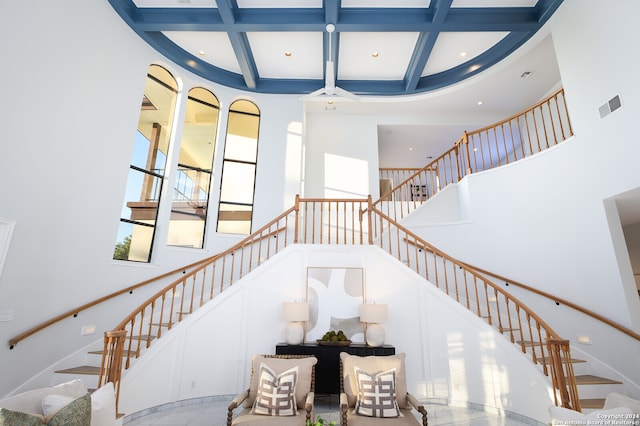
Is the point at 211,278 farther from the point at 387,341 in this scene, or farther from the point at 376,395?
the point at 376,395

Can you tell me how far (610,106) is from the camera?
4.04 metres

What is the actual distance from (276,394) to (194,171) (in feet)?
15.8

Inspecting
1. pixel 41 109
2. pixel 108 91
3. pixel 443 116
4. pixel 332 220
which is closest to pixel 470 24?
pixel 443 116

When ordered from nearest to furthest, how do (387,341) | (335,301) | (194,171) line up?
(387,341)
(335,301)
(194,171)

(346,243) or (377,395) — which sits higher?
(346,243)

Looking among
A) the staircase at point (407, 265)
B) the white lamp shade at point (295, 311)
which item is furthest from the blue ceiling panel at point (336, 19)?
the white lamp shade at point (295, 311)

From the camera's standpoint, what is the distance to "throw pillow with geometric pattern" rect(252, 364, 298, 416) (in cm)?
313

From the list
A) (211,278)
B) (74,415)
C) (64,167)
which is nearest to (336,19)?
(64,167)

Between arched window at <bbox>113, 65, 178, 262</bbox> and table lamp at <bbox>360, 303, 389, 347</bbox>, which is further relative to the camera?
arched window at <bbox>113, 65, 178, 262</bbox>

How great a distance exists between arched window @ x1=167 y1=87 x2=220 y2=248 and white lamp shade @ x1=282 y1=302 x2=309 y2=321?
268 centimetres

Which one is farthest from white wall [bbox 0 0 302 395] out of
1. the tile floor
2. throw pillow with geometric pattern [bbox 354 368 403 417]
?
throw pillow with geometric pattern [bbox 354 368 403 417]

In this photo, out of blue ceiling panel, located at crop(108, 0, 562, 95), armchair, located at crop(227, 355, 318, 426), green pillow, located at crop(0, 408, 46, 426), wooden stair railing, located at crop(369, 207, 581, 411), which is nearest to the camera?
green pillow, located at crop(0, 408, 46, 426)

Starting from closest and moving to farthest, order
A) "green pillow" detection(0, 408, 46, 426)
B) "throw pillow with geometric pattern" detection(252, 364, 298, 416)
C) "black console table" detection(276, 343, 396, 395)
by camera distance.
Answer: "green pillow" detection(0, 408, 46, 426), "throw pillow with geometric pattern" detection(252, 364, 298, 416), "black console table" detection(276, 343, 396, 395)

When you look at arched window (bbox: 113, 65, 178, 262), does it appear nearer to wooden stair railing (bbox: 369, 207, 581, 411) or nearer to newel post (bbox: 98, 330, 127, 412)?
newel post (bbox: 98, 330, 127, 412)
